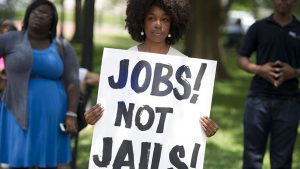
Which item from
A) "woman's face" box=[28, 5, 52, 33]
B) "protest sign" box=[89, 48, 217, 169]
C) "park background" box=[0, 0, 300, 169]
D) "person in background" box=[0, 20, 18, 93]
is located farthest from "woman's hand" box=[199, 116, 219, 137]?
"park background" box=[0, 0, 300, 169]

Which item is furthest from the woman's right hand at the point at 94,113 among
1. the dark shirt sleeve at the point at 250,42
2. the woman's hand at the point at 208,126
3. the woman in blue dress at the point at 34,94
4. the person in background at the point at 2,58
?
the dark shirt sleeve at the point at 250,42

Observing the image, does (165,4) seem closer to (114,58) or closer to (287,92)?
(114,58)

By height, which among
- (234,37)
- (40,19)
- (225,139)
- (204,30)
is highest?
(40,19)

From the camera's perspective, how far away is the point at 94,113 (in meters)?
4.02

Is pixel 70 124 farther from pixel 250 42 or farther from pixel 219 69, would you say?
pixel 219 69

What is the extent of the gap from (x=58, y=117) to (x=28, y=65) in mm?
512

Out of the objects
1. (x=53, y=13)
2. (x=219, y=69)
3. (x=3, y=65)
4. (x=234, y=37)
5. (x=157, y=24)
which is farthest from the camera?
(x=234, y=37)

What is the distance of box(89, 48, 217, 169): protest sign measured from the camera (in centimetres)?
405

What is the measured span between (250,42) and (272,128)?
0.75m

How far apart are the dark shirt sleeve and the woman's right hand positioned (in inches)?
94.0

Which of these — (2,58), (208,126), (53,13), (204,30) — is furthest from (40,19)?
(204,30)

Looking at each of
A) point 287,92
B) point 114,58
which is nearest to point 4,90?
point 114,58

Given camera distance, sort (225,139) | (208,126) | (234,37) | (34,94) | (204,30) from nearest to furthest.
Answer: (208,126)
(34,94)
(225,139)
(204,30)
(234,37)

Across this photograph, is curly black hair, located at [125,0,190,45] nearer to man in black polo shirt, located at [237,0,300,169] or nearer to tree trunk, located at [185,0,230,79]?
man in black polo shirt, located at [237,0,300,169]
